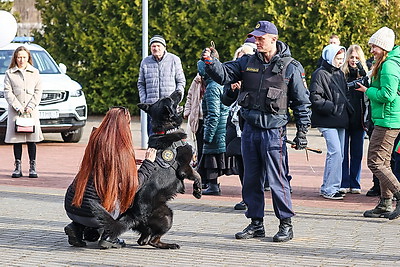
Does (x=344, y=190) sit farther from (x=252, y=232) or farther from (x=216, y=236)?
(x=216, y=236)

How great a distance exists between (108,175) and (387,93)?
3276 mm

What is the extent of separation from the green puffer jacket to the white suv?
8.54 m

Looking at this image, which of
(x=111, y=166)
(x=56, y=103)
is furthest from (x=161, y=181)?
(x=56, y=103)

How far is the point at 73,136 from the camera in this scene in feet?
56.2

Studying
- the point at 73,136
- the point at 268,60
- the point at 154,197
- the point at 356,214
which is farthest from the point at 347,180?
the point at 73,136

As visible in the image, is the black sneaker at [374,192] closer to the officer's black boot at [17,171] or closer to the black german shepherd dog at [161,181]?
the black german shepherd dog at [161,181]

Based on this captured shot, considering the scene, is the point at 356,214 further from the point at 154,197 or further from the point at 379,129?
the point at 154,197

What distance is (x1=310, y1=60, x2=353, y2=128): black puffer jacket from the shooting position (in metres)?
10.3

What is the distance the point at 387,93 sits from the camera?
8.82 meters

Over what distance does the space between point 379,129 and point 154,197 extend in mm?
2915

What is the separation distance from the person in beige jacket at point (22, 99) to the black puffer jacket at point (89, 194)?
485 centimetres

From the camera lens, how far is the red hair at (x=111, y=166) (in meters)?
7.32

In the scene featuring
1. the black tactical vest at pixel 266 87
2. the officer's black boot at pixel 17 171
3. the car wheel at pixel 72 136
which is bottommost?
the car wheel at pixel 72 136

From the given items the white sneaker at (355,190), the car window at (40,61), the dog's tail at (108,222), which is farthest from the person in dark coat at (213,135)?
the car window at (40,61)
